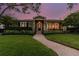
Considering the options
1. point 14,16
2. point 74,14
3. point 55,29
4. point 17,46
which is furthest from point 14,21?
point 74,14

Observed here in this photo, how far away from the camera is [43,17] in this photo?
11.5 feet

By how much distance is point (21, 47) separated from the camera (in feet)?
11.3

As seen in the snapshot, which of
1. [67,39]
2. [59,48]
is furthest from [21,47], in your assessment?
[67,39]

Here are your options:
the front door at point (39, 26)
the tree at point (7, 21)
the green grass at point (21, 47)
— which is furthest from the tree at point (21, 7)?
the green grass at point (21, 47)

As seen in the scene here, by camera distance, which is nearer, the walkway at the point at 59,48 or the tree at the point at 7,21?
the walkway at the point at 59,48

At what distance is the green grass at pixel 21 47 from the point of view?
3.38 m

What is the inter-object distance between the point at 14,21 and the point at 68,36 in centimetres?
83

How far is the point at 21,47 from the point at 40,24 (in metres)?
0.44

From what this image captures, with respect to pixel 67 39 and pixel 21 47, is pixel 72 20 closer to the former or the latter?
pixel 67 39

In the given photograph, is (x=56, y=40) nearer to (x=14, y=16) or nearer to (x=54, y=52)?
(x=54, y=52)

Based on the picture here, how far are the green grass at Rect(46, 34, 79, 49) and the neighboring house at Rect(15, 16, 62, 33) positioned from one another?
119 mm

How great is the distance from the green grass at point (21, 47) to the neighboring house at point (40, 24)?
0.16m

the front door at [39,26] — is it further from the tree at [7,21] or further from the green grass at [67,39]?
the tree at [7,21]

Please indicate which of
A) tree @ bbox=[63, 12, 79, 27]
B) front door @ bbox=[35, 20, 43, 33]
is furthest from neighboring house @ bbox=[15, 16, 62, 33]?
tree @ bbox=[63, 12, 79, 27]
